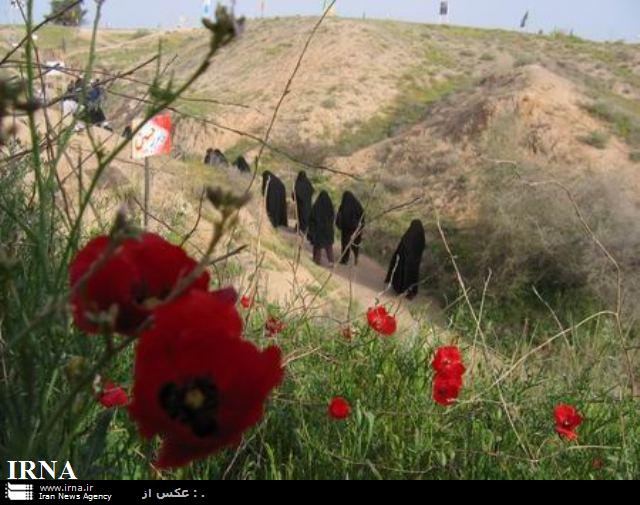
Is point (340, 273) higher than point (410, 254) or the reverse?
the reverse

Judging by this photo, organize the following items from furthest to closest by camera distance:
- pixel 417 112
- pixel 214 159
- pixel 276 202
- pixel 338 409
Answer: pixel 417 112
pixel 214 159
pixel 276 202
pixel 338 409

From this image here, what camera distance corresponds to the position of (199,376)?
80cm

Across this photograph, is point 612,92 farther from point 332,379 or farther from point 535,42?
point 332,379

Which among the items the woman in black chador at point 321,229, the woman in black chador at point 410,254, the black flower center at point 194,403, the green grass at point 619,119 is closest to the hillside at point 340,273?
the black flower center at point 194,403

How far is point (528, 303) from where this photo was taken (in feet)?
41.2

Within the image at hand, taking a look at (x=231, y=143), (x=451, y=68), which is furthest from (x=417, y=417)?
(x=451, y=68)

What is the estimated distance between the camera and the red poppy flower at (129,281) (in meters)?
0.82

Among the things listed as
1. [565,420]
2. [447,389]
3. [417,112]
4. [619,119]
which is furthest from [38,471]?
[417,112]

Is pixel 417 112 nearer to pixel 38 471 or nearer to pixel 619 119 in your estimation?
pixel 619 119

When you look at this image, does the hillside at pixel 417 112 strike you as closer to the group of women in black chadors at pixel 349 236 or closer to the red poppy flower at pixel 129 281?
the group of women in black chadors at pixel 349 236

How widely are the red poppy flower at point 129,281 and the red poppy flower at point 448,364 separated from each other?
148cm

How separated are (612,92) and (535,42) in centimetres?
1367

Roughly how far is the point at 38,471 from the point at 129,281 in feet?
1.66

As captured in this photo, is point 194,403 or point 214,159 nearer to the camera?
point 194,403
